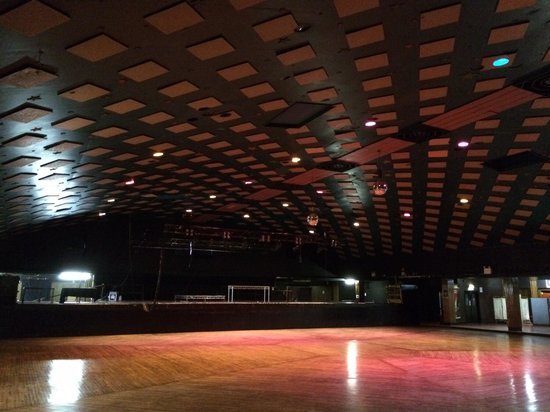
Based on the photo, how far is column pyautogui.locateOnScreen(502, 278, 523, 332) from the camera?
698 inches

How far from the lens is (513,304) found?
18297mm

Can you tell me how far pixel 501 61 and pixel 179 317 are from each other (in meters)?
13.8

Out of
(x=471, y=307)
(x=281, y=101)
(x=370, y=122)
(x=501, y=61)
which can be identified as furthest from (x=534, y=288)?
(x=281, y=101)

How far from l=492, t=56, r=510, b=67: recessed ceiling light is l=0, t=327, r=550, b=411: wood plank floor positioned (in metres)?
4.44

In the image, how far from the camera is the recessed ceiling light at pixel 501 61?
563cm

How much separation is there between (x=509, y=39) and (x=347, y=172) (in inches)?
249

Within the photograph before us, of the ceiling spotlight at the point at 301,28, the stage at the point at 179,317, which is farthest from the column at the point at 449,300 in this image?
the ceiling spotlight at the point at 301,28

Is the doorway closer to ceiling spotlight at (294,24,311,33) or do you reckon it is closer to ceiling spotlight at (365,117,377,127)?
ceiling spotlight at (365,117,377,127)

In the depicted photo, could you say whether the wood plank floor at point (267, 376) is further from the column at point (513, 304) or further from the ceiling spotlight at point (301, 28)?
the column at point (513, 304)

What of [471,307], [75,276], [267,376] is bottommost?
[267,376]

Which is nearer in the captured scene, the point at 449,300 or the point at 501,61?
the point at 501,61

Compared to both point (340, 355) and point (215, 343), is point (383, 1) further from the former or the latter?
point (215, 343)

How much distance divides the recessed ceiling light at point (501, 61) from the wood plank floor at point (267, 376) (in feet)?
14.6

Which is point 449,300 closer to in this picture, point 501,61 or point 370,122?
point 370,122
